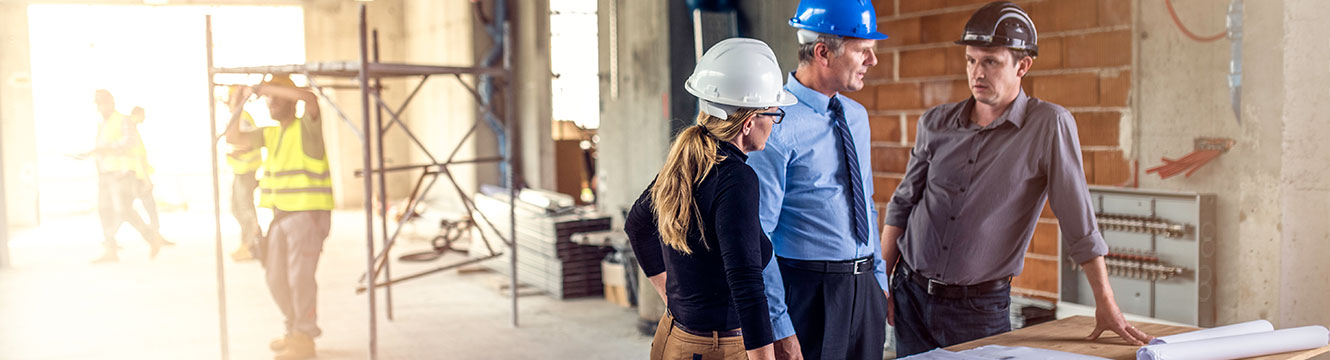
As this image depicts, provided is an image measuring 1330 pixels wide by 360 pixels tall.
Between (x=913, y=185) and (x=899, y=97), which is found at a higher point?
(x=899, y=97)

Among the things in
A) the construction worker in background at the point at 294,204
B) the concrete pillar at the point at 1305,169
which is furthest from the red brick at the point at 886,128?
the construction worker in background at the point at 294,204

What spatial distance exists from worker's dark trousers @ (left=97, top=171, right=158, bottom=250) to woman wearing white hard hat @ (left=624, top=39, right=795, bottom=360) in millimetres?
5522

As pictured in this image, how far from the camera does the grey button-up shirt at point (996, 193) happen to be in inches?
121

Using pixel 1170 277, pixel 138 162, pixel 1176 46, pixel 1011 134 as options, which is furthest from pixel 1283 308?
pixel 138 162

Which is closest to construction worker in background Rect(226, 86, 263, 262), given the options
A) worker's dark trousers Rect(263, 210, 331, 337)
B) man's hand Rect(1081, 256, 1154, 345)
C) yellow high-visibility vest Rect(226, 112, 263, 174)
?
yellow high-visibility vest Rect(226, 112, 263, 174)

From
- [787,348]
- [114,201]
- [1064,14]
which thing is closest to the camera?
[787,348]

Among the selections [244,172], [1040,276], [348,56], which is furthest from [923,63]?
[348,56]

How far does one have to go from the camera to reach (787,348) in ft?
8.55

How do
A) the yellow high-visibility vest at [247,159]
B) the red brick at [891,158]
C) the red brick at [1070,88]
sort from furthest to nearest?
the yellow high-visibility vest at [247,159]
the red brick at [891,158]
the red brick at [1070,88]

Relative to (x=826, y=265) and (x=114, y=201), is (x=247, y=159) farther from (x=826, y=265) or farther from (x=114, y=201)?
(x=826, y=265)

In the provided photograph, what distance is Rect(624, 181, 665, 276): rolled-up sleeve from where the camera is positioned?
2.52 metres

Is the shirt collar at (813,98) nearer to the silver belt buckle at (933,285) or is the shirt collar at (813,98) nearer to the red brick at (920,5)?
the silver belt buckle at (933,285)

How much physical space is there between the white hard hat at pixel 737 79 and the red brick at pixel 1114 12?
3006 mm

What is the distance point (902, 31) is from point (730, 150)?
13.7ft
